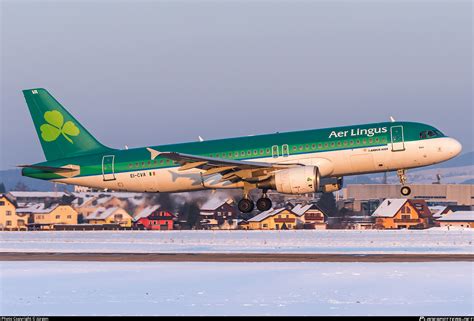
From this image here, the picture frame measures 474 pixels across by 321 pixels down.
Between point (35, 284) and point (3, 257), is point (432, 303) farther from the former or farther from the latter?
point (3, 257)

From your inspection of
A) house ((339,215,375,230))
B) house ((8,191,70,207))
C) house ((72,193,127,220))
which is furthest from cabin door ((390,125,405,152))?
house ((339,215,375,230))

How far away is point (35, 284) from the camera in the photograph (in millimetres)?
38688

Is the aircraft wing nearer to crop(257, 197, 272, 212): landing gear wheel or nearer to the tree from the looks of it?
crop(257, 197, 272, 212): landing gear wheel

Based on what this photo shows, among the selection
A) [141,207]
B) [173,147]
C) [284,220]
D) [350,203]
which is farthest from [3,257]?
[350,203]

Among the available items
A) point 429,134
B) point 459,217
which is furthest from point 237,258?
point 459,217

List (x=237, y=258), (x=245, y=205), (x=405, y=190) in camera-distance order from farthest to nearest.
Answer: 1. (x=245, y=205)
2. (x=237, y=258)
3. (x=405, y=190)

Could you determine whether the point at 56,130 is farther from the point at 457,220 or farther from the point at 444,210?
the point at 444,210

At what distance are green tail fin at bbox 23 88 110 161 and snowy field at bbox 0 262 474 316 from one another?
981 centimetres

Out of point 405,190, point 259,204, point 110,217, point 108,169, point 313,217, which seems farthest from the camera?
point 313,217

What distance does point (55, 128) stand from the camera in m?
54.5

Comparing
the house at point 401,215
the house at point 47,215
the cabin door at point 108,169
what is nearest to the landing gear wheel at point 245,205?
the cabin door at point 108,169

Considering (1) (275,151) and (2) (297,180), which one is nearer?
(2) (297,180)

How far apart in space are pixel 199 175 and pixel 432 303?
2130cm

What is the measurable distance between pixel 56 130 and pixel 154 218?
4111 cm
